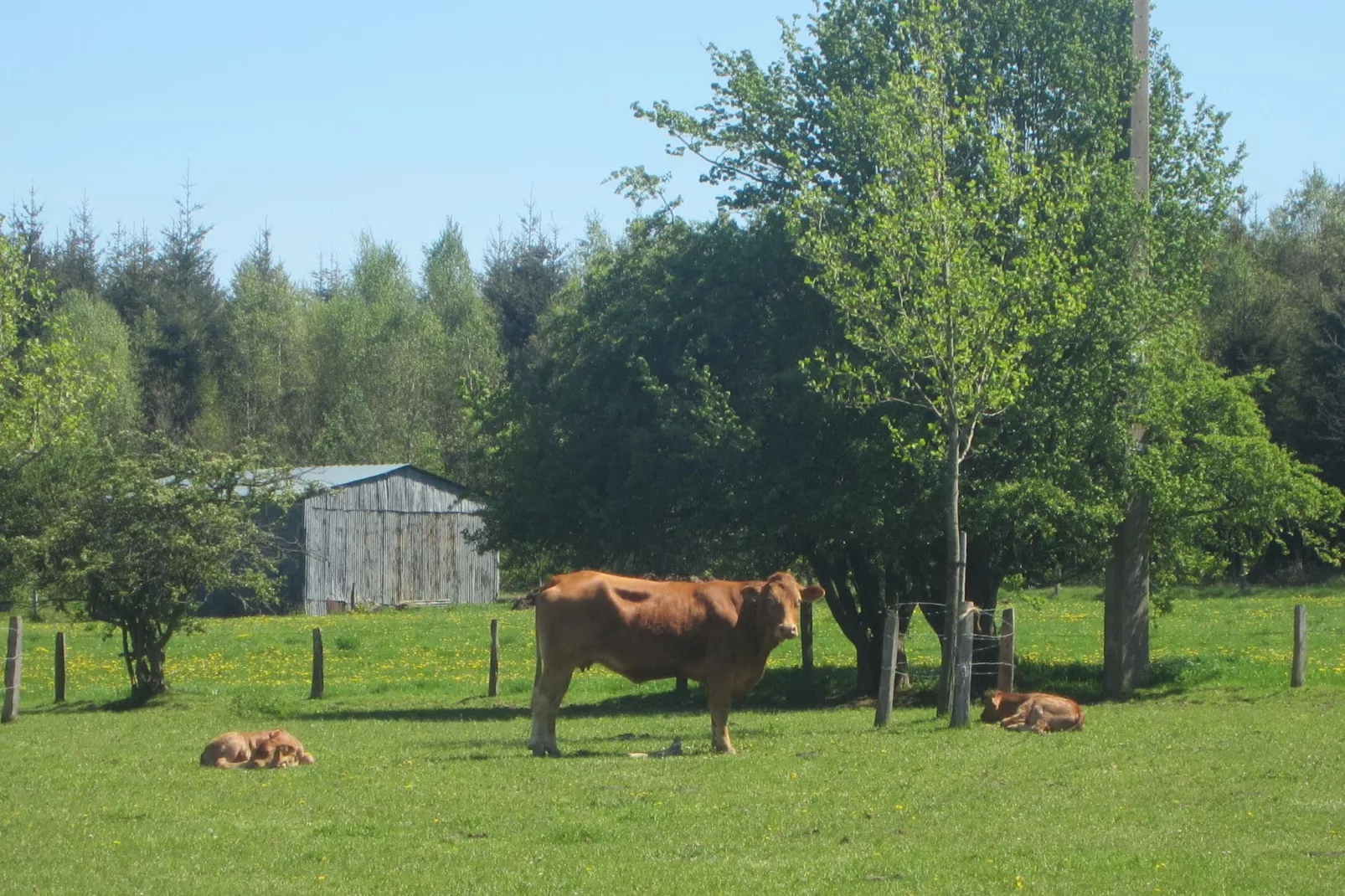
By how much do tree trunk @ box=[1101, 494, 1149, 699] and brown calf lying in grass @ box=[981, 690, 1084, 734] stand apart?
5.93m

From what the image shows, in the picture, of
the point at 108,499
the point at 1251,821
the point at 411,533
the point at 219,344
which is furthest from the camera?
the point at 219,344

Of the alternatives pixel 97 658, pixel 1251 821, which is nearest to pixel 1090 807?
pixel 1251 821

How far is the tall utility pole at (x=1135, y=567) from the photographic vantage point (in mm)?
24391

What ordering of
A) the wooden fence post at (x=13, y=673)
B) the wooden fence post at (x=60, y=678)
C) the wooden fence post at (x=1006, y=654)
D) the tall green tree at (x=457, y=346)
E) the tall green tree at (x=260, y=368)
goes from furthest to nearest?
1. the tall green tree at (x=260, y=368)
2. the tall green tree at (x=457, y=346)
3. the wooden fence post at (x=60, y=678)
4. the wooden fence post at (x=13, y=673)
5. the wooden fence post at (x=1006, y=654)

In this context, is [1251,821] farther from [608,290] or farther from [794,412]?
[608,290]

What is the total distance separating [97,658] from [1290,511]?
26971 millimetres

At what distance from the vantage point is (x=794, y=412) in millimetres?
23844

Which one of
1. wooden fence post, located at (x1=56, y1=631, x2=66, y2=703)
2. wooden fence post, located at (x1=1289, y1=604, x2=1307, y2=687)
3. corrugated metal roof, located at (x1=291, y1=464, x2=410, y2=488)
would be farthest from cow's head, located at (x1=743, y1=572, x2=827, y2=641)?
corrugated metal roof, located at (x1=291, y1=464, x2=410, y2=488)

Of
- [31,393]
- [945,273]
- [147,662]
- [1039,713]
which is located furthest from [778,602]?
[31,393]

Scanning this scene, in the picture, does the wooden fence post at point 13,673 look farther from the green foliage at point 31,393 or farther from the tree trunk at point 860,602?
the tree trunk at point 860,602

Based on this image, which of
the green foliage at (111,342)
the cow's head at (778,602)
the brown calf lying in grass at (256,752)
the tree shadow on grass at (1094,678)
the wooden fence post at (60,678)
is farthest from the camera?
the green foliage at (111,342)

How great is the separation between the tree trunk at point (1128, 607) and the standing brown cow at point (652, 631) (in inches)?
331

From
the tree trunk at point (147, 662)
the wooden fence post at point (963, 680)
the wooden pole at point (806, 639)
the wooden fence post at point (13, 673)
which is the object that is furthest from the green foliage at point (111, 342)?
the wooden fence post at point (963, 680)

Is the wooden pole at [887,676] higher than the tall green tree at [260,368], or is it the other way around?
the tall green tree at [260,368]
